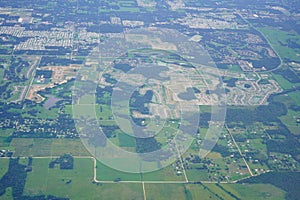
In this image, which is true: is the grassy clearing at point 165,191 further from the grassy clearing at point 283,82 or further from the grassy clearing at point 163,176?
the grassy clearing at point 283,82

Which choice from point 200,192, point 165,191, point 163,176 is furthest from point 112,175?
point 200,192

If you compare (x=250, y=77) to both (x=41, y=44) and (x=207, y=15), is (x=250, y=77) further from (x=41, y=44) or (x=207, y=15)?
(x=41, y=44)

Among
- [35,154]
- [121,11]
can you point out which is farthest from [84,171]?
[121,11]

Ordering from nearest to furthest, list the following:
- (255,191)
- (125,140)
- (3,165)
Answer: (255,191)
(3,165)
(125,140)

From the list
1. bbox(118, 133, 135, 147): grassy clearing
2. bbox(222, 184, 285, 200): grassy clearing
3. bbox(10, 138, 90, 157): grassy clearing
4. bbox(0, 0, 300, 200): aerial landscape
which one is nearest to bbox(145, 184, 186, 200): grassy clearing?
bbox(0, 0, 300, 200): aerial landscape

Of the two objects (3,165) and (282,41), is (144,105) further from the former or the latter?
(282,41)

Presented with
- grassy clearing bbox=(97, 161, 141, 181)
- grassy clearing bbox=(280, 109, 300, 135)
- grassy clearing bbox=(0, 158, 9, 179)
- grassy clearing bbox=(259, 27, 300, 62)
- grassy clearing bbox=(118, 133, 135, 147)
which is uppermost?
grassy clearing bbox=(118, 133, 135, 147)

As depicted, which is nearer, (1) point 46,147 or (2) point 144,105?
(1) point 46,147

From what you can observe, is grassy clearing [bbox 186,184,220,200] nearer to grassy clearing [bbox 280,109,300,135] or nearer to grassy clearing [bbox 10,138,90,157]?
grassy clearing [bbox 10,138,90,157]
